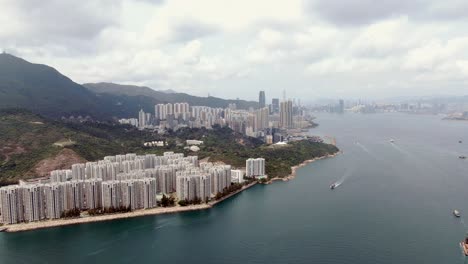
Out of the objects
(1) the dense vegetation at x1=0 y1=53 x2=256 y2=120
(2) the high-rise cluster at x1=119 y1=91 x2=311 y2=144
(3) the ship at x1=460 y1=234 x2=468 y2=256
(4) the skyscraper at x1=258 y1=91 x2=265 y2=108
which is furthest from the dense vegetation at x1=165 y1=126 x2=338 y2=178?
(4) the skyscraper at x1=258 y1=91 x2=265 y2=108

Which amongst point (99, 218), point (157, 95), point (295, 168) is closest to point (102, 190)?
point (99, 218)

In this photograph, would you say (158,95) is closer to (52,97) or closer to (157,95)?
(157,95)

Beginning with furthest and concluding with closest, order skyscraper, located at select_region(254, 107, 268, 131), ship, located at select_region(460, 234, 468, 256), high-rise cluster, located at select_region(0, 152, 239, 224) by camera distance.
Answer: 1. skyscraper, located at select_region(254, 107, 268, 131)
2. high-rise cluster, located at select_region(0, 152, 239, 224)
3. ship, located at select_region(460, 234, 468, 256)

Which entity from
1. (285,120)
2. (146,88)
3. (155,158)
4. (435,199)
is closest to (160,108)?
(285,120)

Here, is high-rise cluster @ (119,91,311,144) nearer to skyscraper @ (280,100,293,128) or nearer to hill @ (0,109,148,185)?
skyscraper @ (280,100,293,128)

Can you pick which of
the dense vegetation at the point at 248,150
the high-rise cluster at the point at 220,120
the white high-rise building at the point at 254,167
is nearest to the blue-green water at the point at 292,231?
the white high-rise building at the point at 254,167

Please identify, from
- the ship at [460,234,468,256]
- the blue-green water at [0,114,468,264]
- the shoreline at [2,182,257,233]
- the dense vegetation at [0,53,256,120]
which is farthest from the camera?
the dense vegetation at [0,53,256,120]

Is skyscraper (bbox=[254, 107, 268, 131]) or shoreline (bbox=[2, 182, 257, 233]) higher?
skyscraper (bbox=[254, 107, 268, 131])
